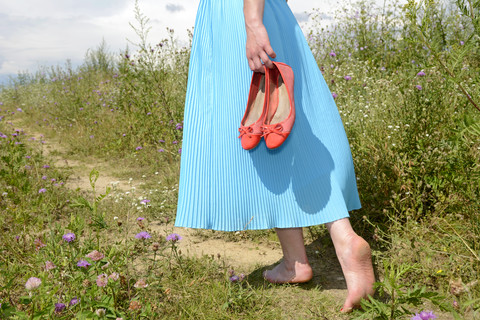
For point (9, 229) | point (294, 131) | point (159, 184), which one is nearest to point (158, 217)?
point (159, 184)

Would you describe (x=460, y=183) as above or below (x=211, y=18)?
below

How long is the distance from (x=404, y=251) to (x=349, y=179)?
1.95 feet

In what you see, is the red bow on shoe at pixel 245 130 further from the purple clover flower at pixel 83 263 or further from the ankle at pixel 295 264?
the purple clover flower at pixel 83 263

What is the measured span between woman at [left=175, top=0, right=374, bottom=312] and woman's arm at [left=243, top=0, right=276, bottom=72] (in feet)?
0.24

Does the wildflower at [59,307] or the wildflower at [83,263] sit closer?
the wildflower at [59,307]

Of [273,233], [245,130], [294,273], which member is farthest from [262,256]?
[245,130]

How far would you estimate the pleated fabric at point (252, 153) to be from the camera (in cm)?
195

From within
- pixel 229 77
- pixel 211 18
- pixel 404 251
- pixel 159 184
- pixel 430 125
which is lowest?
pixel 404 251

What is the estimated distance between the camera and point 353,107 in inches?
146

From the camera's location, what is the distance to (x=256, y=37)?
1790 millimetres

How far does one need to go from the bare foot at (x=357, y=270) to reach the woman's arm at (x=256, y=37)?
34.5 inches

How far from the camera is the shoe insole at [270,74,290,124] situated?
70.6 inches

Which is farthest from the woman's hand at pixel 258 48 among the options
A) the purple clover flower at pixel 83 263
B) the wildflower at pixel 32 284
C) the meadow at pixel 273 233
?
the wildflower at pixel 32 284

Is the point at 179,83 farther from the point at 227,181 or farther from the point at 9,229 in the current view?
the point at 227,181
